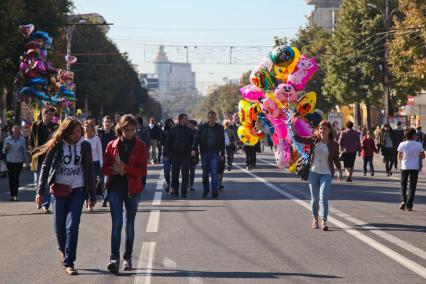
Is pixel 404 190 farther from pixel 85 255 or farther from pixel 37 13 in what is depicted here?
pixel 37 13

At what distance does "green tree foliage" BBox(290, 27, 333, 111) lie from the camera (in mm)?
85500

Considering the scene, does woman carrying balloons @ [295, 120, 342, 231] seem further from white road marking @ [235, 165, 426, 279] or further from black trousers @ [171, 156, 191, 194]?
black trousers @ [171, 156, 191, 194]

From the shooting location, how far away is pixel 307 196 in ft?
66.5

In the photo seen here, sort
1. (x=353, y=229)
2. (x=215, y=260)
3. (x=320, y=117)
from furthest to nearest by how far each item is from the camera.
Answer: (x=320, y=117) → (x=353, y=229) → (x=215, y=260)

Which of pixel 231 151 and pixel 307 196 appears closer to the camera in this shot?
pixel 307 196

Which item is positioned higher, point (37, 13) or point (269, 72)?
point (37, 13)

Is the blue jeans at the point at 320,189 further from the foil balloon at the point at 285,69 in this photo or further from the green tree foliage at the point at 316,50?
the green tree foliage at the point at 316,50

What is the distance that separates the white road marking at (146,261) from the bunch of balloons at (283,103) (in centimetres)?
469

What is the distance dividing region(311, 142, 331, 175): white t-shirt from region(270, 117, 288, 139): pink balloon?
266 cm

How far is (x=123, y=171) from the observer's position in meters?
9.94

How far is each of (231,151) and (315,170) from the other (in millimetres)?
18638

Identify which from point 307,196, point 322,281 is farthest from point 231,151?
point 322,281

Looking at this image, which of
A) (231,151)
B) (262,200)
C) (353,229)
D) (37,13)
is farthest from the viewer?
(37,13)

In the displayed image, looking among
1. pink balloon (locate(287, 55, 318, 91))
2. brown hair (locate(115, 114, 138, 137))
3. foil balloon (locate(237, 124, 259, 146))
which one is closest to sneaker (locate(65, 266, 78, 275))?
brown hair (locate(115, 114, 138, 137))
